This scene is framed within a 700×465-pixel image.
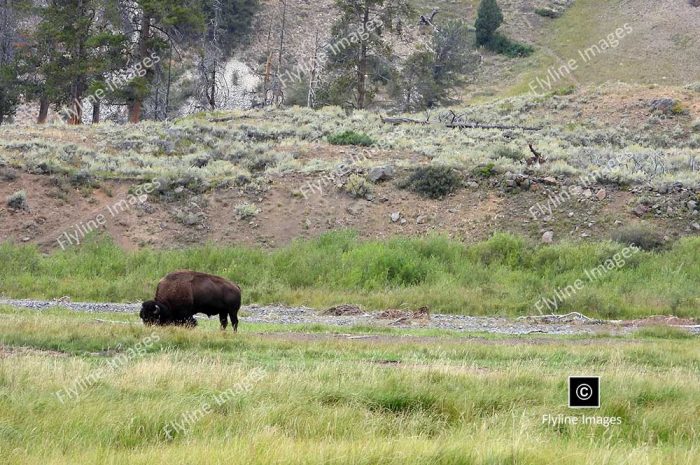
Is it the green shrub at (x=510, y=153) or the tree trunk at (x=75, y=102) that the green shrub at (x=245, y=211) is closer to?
the green shrub at (x=510, y=153)

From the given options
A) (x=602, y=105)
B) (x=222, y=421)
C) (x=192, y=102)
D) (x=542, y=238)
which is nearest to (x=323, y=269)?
(x=542, y=238)

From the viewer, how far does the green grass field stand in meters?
6.20

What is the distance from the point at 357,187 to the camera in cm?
2980

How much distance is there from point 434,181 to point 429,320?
1109 centimetres

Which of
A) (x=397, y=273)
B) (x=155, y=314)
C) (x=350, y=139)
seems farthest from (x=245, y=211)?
(x=155, y=314)

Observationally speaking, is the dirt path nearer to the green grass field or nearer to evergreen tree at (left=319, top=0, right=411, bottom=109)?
the green grass field

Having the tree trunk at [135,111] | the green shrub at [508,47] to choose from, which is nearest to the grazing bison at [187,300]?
the tree trunk at [135,111]

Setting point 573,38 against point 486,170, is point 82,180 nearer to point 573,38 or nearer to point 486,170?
point 486,170

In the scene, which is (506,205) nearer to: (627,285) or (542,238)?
(542,238)

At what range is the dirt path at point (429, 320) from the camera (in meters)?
18.7

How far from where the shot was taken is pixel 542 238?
26500 mm

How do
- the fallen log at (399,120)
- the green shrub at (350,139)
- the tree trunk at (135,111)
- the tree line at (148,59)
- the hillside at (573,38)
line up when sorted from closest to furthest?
the green shrub at (350,139) → the fallen log at (399,120) → the tree line at (148,59) → the tree trunk at (135,111) → the hillside at (573,38)

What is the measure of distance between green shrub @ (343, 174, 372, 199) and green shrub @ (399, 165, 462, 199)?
1.44 m

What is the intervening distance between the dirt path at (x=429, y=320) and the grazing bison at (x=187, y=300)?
10.9 ft
